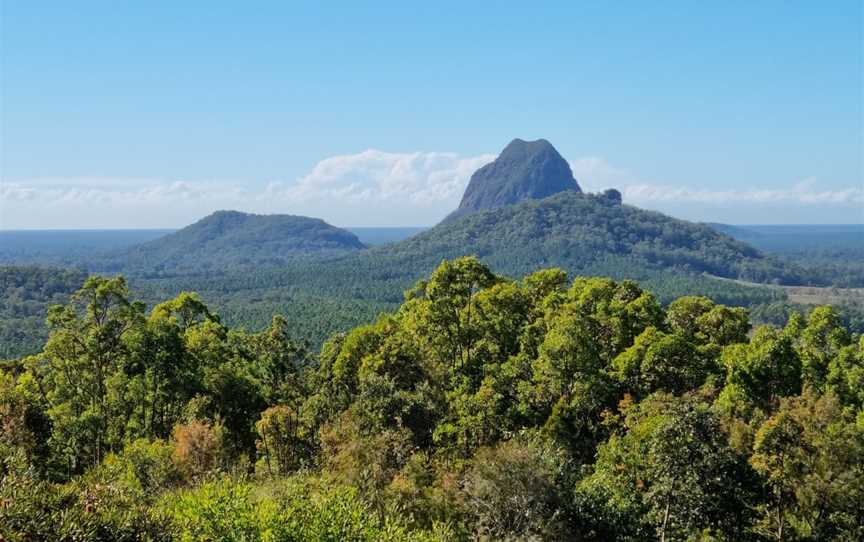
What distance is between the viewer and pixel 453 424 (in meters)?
26.5

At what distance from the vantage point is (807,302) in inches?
6978

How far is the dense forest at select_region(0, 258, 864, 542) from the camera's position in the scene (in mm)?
17625

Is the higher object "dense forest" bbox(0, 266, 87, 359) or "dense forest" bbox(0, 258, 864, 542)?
"dense forest" bbox(0, 258, 864, 542)

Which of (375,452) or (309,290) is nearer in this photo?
(375,452)

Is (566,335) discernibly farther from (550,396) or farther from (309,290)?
(309,290)

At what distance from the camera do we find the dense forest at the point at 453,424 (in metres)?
17.6

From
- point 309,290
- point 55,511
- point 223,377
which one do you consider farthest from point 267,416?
point 309,290

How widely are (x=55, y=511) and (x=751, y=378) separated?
23270 millimetres

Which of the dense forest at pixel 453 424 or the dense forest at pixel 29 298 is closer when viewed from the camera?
the dense forest at pixel 453 424

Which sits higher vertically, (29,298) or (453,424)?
(453,424)

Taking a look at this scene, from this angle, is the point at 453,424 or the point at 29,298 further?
the point at 29,298

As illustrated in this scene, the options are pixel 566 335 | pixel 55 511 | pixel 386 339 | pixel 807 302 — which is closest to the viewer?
pixel 55 511

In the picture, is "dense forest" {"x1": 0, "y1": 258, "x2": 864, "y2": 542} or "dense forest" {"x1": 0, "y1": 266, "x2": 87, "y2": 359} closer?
"dense forest" {"x1": 0, "y1": 258, "x2": 864, "y2": 542}

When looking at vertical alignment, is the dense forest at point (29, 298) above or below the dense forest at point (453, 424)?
below
